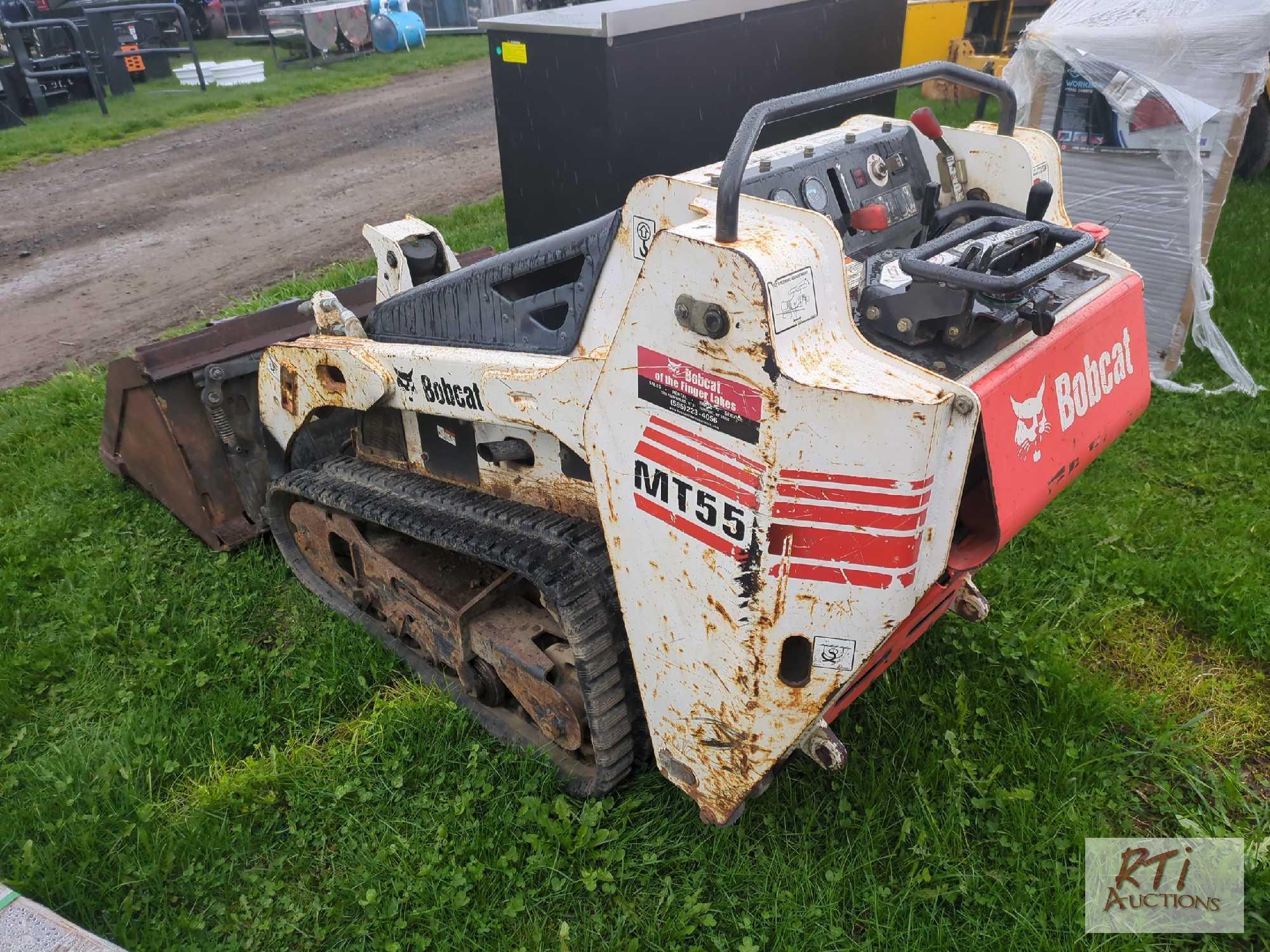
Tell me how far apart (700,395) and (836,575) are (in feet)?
1.53

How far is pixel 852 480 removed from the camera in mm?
1840

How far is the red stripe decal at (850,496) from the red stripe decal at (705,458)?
72 millimetres

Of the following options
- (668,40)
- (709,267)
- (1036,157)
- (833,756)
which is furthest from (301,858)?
(668,40)

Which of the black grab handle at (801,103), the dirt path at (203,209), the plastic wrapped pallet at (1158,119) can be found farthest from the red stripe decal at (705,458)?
the dirt path at (203,209)

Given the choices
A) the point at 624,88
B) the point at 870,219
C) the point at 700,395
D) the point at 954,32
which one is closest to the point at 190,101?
the point at 954,32

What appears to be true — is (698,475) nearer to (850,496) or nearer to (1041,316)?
(850,496)

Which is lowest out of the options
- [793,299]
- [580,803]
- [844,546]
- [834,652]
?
[580,803]

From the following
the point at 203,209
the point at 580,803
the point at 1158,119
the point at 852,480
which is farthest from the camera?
the point at 203,209

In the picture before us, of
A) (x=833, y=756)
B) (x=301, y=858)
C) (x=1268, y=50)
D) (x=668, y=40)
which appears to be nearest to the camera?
(x=833, y=756)

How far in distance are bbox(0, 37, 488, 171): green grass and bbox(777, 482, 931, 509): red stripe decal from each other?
11.6 m

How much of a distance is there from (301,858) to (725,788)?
4.05 feet

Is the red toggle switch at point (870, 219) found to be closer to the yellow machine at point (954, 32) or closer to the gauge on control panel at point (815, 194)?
the gauge on control panel at point (815, 194)

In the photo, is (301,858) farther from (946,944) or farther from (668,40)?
(668,40)

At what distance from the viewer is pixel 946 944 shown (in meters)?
2.36
